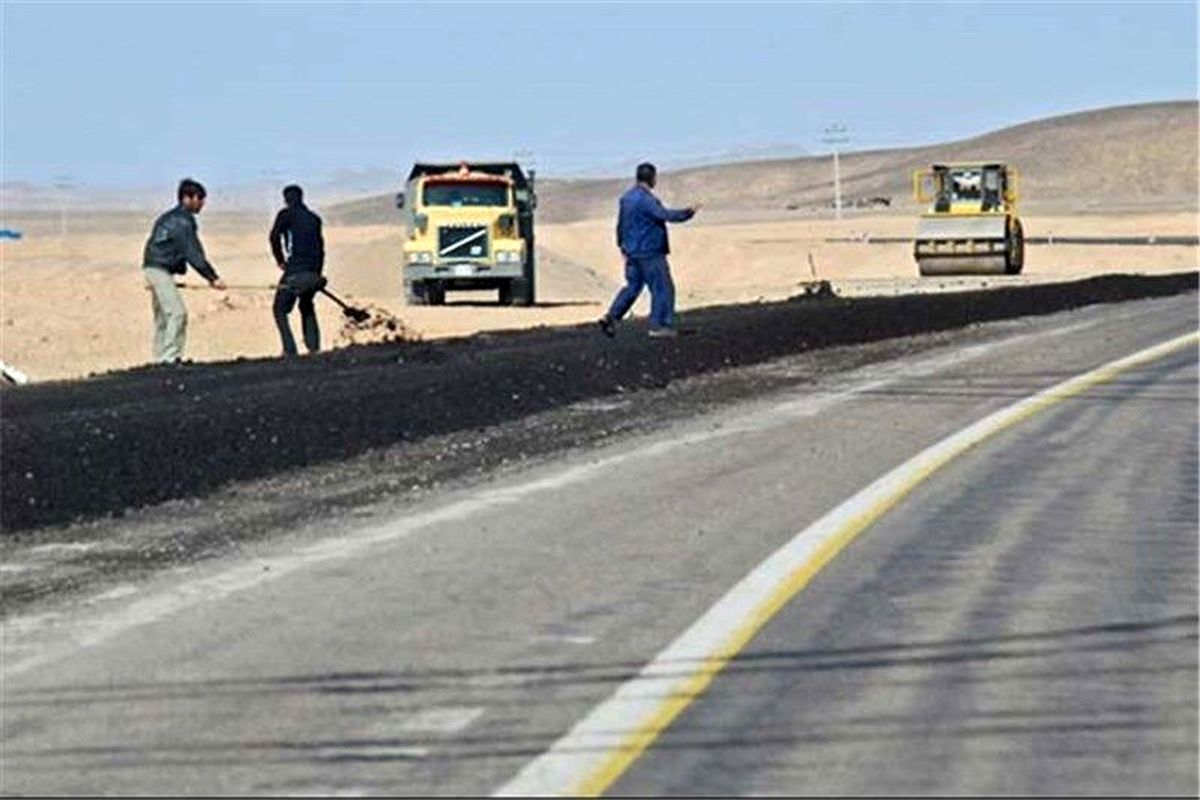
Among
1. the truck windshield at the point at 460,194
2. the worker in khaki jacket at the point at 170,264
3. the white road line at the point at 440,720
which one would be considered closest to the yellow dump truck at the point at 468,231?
the truck windshield at the point at 460,194

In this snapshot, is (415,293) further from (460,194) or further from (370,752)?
(370,752)

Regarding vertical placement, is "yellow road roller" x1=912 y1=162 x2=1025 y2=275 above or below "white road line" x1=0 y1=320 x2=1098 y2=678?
below

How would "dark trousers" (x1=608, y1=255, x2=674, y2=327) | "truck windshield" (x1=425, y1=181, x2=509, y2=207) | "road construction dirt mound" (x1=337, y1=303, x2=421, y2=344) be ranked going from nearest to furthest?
"dark trousers" (x1=608, y1=255, x2=674, y2=327), "road construction dirt mound" (x1=337, y1=303, x2=421, y2=344), "truck windshield" (x1=425, y1=181, x2=509, y2=207)

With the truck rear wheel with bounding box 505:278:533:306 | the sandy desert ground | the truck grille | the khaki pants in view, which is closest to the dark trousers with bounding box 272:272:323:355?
the khaki pants

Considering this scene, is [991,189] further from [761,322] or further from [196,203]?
[196,203]

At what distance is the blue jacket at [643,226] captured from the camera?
100 feet

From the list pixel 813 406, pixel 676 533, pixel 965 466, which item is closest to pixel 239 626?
pixel 676 533

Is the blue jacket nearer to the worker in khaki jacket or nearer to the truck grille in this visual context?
the worker in khaki jacket

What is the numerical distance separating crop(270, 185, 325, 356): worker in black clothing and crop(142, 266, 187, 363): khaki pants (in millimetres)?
2439

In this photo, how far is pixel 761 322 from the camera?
35.0 meters

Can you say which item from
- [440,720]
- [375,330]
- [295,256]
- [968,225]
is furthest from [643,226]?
[968,225]

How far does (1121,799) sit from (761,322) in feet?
88.6

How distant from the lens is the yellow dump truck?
2106 inches

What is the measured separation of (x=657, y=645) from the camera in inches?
420
